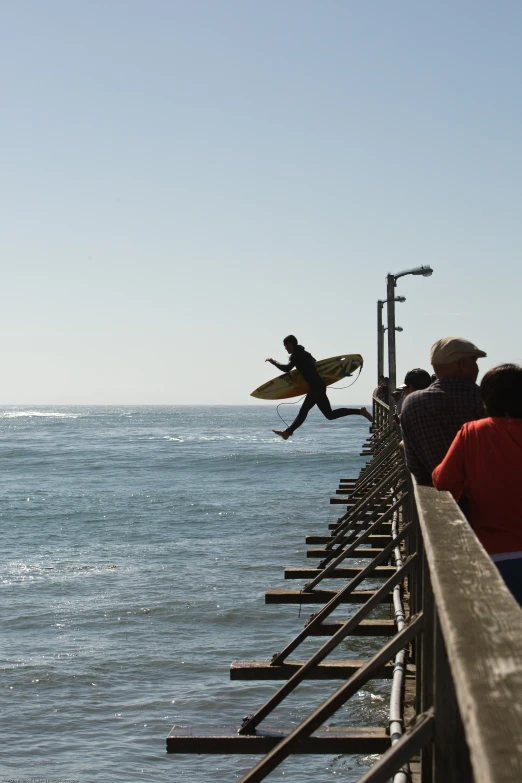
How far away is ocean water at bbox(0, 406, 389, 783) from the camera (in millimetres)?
11742

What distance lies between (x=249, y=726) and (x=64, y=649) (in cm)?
1186

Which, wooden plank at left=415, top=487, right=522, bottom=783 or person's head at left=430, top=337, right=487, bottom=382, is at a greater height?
person's head at left=430, top=337, right=487, bottom=382

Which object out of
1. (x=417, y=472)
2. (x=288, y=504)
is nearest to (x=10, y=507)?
(x=288, y=504)

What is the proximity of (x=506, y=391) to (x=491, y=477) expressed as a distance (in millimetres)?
329

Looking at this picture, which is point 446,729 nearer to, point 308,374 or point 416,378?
point 416,378

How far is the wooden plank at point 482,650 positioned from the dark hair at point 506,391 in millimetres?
1391

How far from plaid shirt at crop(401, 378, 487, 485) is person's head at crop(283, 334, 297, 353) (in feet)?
30.6

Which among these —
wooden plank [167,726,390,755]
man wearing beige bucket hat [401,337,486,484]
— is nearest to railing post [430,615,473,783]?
man wearing beige bucket hat [401,337,486,484]

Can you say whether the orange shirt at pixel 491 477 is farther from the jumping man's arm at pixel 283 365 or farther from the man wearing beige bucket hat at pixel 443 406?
the jumping man's arm at pixel 283 365

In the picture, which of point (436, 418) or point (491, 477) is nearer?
point (491, 477)

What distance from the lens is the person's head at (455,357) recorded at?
16.4ft

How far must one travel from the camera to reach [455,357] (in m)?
5.01

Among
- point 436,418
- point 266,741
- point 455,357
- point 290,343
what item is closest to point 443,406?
point 436,418

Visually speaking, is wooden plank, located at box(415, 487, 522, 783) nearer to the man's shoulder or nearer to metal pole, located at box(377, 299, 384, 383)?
the man's shoulder
